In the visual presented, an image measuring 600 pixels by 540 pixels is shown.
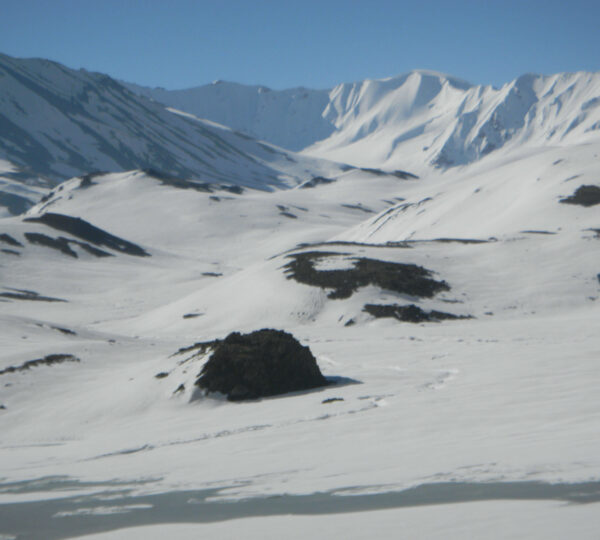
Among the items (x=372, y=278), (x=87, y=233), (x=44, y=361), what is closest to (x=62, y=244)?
(x=87, y=233)

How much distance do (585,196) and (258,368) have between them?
5575cm

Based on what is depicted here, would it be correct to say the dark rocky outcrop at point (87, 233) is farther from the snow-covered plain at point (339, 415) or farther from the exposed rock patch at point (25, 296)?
the snow-covered plain at point (339, 415)

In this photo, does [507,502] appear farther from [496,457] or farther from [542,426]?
[542,426]

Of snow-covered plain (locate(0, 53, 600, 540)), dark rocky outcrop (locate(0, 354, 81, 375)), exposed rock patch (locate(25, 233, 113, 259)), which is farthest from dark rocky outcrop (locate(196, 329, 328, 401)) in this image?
exposed rock patch (locate(25, 233, 113, 259))

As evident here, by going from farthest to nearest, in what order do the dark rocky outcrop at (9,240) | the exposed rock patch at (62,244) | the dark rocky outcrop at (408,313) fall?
1. the exposed rock patch at (62,244)
2. the dark rocky outcrop at (9,240)
3. the dark rocky outcrop at (408,313)

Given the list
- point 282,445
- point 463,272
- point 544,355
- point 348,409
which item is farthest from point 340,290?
point 282,445

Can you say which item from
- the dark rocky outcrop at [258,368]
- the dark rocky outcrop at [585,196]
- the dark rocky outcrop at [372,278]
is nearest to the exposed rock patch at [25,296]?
the dark rocky outcrop at [372,278]

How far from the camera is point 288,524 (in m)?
6.84

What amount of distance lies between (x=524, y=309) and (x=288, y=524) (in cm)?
3390

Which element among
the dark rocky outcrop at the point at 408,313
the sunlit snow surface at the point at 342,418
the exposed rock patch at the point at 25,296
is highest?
the exposed rock patch at the point at 25,296

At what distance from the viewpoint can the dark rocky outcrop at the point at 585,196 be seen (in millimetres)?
64188

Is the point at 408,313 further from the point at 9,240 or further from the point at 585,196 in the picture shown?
the point at 9,240

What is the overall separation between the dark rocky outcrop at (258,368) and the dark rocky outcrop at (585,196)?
172 ft

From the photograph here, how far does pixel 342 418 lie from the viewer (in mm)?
13609
